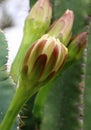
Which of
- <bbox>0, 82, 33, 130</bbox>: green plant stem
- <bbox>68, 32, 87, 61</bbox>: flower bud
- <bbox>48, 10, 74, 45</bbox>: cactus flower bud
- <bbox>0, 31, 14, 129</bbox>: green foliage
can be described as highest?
<bbox>48, 10, 74, 45</bbox>: cactus flower bud

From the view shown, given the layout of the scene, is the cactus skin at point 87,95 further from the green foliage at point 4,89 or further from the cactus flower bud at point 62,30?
the green foliage at point 4,89

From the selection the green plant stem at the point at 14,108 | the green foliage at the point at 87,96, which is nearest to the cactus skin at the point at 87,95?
the green foliage at the point at 87,96

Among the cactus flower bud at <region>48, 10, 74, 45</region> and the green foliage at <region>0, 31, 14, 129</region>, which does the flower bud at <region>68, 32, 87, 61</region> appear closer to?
the cactus flower bud at <region>48, 10, 74, 45</region>

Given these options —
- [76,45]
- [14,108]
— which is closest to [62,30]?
[76,45]

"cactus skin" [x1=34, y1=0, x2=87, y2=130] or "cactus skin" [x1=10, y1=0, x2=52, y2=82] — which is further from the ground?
"cactus skin" [x1=10, y1=0, x2=52, y2=82]

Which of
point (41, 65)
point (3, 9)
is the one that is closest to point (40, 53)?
point (41, 65)

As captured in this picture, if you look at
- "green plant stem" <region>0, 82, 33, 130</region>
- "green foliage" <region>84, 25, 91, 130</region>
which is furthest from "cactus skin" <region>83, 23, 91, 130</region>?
"green plant stem" <region>0, 82, 33, 130</region>
